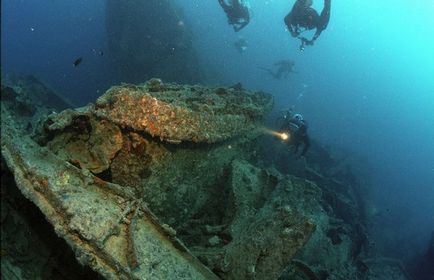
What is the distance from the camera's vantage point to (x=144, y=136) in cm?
439

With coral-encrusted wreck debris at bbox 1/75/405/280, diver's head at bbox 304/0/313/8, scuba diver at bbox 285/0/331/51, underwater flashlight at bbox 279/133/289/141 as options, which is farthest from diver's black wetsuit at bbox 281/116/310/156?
diver's head at bbox 304/0/313/8

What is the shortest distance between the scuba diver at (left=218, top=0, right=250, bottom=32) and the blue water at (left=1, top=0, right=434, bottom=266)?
11.9ft

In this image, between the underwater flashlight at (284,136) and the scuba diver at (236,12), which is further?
the scuba diver at (236,12)

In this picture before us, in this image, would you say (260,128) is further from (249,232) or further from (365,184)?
(365,184)

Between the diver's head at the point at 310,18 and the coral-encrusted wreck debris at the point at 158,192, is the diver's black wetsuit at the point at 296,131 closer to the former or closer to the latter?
the coral-encrusted wreck debris at the point at 158,192

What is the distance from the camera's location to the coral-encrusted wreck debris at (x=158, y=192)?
122 inches

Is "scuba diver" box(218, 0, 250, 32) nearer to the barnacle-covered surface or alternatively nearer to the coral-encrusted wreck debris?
the coral-encrusted wreck debris

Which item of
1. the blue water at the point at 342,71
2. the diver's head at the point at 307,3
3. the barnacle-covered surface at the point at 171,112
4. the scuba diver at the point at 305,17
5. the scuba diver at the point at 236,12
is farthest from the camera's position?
the blue water at the point at 342,71

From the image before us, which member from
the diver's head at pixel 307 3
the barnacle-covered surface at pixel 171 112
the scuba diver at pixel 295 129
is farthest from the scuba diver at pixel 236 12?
the barnacle-covered surface at pixel 171 112

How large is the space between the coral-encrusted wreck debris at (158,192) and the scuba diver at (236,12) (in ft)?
28.9

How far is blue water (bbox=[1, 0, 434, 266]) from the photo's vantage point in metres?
23.5

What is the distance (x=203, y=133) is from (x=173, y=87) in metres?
1.07

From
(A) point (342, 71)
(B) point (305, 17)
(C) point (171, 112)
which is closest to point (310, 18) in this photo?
(B) point (305, 17)

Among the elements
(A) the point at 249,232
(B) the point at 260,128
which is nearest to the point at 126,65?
(B) the point at 260,128
